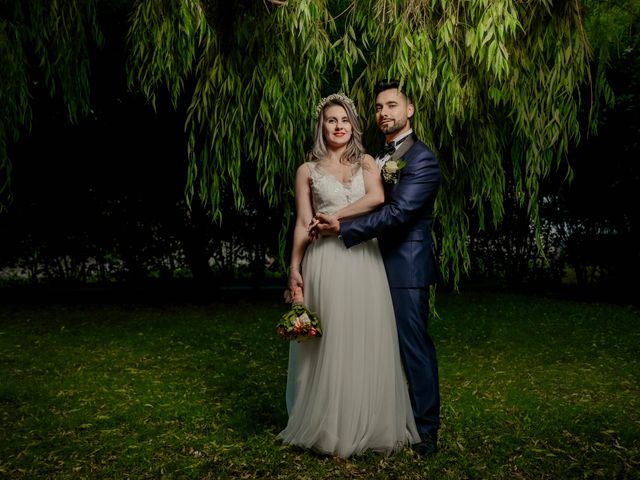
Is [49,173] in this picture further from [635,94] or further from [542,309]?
[635,94]

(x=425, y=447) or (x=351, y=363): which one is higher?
(x=351, y=363)

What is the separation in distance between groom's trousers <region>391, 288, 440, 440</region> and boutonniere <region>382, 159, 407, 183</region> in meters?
0.60

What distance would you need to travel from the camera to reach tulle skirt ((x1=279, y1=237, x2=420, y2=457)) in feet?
11.0

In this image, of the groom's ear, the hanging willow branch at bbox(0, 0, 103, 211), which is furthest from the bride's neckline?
the hanging willow branch at bbox(0, 0, 103, 211)

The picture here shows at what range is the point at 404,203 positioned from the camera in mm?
3355

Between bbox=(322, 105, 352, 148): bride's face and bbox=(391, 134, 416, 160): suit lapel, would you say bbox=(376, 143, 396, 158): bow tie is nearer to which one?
bbox=(391, 134, 416, 160): suit lapel

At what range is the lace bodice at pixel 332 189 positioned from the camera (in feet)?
11.2

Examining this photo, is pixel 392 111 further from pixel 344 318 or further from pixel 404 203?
pixel 344 318

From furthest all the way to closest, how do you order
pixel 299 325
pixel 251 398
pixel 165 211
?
pixel 165 211 < pixel 251 398 < pixel 299 325

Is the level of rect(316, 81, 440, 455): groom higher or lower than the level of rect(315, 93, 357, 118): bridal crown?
lower

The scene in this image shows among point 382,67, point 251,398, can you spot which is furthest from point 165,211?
point 382,67

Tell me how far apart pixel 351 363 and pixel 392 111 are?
1374mm

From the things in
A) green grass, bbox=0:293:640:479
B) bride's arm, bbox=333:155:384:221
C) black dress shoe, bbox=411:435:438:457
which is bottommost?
green grass, bbox=0:293:640:479

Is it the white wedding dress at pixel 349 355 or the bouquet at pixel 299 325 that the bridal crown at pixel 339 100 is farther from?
the bouquet at pixel 299 325
